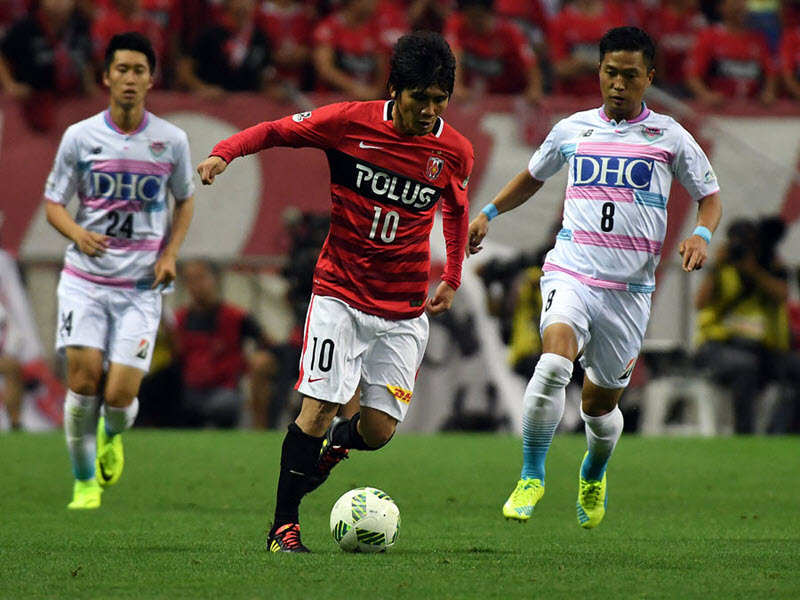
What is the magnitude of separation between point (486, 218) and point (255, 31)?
8620mm

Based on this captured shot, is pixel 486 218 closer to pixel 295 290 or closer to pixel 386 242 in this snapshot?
pixel 386 242

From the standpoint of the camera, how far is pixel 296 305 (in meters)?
14.6

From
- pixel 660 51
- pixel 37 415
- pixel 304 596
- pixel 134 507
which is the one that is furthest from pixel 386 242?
pixel 660 51

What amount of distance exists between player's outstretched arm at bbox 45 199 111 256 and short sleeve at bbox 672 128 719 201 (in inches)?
137

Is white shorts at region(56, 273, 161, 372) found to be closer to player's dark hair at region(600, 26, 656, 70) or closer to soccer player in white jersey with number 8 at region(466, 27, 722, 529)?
soccer player in white jersey with number 8 at region(466, 27, 722, 529)

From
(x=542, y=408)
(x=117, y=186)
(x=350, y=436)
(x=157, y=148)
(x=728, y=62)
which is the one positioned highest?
(x=728, y=62)

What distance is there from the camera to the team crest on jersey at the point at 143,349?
8922mm

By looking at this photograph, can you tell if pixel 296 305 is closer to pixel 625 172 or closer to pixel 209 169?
pixel 625 172

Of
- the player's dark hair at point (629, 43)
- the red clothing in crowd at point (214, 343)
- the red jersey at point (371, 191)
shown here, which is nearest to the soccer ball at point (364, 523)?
the red jersey at point (371, 191)

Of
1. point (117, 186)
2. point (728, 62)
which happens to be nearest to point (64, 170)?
point (117, 186)

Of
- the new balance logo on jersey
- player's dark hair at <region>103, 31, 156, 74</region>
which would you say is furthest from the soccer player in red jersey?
player's dark hair at <region>103, 31, 156, 74</region>

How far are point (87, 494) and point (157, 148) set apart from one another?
2.28 m

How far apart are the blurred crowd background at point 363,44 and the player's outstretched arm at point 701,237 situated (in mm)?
7984

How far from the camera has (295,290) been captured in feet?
47.8
